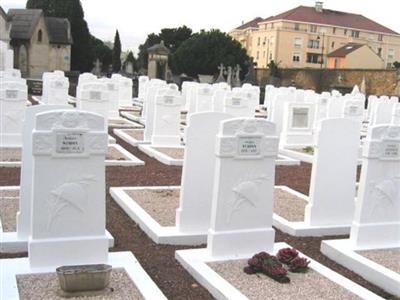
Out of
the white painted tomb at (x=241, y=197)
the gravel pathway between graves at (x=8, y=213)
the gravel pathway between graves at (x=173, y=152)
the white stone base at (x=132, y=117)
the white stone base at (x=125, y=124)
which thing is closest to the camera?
the white painted tomb at (x=241, y=197)

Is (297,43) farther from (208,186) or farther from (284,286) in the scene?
(284,286)

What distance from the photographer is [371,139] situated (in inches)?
250

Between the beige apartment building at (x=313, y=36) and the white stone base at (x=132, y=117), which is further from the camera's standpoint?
the beige apartment building at (x=313, y=36)

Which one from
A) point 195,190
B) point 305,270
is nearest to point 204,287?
point 305,270

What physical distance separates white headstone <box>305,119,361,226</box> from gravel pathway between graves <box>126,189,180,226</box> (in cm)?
199

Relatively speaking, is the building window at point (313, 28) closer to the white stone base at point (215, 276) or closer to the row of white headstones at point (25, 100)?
the row of white headstones at point (25, 100)

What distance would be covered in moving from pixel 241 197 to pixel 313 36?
85.9 metres

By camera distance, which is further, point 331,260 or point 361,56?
point 361,56

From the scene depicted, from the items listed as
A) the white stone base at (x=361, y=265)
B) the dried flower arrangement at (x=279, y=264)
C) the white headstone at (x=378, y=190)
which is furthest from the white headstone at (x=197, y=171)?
the white headstone at (x=378, y=190)

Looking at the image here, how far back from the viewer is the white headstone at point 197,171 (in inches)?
265

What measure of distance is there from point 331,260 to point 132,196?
3.42 metres

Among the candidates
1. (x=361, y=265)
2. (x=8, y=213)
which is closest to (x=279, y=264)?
(x=361, y=265)

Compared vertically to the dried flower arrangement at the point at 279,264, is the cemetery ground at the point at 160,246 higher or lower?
lower

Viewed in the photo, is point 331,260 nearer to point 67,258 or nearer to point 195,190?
point 195,190
